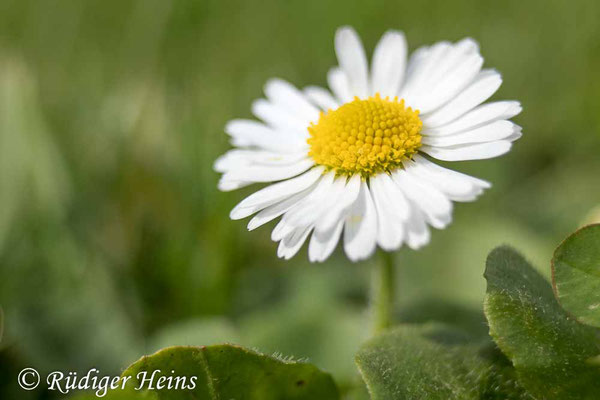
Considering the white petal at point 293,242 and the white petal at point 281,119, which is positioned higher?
the white petal at point 281,119

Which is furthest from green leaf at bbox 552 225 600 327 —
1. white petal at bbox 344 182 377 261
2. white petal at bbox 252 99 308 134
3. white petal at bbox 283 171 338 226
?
white petal at bbox 252 99 308 134

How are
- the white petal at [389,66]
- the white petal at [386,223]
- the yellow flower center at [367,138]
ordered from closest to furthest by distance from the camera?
the white petal at [386,223] < the yellow flower center at [367,138] < the white petal at [389,66]

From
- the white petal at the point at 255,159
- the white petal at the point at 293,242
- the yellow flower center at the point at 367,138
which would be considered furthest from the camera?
the white petal at the point at 255,159

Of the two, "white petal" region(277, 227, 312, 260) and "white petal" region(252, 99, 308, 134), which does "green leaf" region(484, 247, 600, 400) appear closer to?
"white petal" region(277, 227, 312, 260)

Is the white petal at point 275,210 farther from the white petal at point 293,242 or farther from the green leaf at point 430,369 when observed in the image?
the green leaf at point 430,369

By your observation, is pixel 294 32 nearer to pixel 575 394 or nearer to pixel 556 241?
pixel 556 241

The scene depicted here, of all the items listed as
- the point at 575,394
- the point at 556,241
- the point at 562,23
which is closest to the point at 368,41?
the point at 562,23

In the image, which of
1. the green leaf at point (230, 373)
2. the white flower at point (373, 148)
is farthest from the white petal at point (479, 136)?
the green leaf at point (230, 373)

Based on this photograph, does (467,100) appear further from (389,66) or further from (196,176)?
(196,176)
